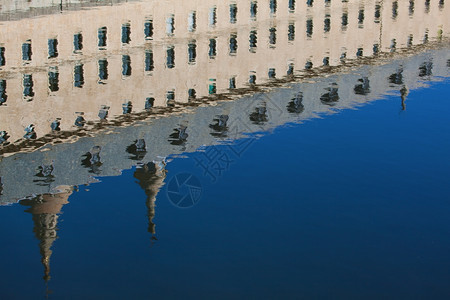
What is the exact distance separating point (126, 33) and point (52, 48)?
5822 mm

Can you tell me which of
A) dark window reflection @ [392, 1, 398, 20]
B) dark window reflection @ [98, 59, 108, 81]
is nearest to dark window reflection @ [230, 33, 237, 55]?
dark window reflection @ [98, 59, 108, 81]

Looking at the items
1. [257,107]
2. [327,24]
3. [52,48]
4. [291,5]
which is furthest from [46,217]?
[291,5]

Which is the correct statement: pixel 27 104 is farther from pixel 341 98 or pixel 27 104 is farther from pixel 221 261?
pixel 221 261

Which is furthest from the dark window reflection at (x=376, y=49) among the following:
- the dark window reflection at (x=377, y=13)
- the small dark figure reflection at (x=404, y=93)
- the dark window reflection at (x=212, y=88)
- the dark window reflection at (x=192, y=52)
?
the dark window reflection at (x=212, y=88)

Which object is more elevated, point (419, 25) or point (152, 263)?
point (419, 25)

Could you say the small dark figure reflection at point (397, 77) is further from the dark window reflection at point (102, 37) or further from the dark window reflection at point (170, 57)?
the dark window reflection at point (102, 37)

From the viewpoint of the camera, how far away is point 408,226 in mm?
22406

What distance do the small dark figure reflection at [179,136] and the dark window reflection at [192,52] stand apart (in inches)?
567

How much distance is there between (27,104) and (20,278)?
632 inches

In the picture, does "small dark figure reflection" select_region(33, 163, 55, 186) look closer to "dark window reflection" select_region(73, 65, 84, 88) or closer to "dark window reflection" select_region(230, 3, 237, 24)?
"dark window reflection" select_region(73, 65, 84, 88)

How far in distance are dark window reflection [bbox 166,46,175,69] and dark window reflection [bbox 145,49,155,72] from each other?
0.74 metres

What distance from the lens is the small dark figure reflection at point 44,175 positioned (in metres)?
25.2

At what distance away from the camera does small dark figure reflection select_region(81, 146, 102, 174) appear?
86.8 feet


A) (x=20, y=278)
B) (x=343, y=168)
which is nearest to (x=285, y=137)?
(x=343, y=168)
